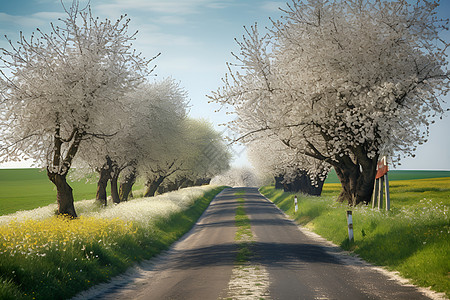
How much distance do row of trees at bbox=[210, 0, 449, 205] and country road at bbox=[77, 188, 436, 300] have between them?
256 inches

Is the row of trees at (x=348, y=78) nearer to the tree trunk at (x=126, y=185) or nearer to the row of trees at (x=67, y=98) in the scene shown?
the row of trees at (x=67, y=98)

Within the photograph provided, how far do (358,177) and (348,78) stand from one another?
23.2 feet

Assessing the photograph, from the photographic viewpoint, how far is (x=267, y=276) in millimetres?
11531

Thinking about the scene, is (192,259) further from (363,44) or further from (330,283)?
(363,44)

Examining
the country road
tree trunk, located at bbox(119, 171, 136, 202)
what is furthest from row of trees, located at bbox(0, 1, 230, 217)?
tree trunk, located at bbox(119, 171, 136, 202)

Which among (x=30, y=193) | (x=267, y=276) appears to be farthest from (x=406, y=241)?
(x=30, y=193)

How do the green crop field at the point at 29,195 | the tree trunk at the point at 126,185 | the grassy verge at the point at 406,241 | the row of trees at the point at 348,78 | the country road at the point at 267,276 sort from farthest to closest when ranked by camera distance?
the green crop field at the point at 29,195 < the tree trunk at the point at 126,185 < the row of trees at the point at 348,78 < the grassy verge at the point at 406,241 < the country road at the point at 267,276

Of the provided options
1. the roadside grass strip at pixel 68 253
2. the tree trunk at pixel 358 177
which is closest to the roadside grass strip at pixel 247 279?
the roadside grass strip at pixel 68 253

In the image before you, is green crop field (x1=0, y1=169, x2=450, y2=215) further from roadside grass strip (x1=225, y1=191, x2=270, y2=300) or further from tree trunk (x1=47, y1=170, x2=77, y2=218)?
roadside grass strip (x1=225, y1=191, x2=270, y2=300)

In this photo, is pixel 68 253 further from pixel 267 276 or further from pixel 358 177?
pixel 358 177

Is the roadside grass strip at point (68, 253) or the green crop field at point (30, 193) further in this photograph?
the green crop field at point (30, 193)

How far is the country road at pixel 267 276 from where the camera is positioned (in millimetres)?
9625

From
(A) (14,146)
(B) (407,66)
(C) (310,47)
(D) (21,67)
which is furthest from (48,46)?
(B) (407,66)

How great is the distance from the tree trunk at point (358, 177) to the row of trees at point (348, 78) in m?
0.10
